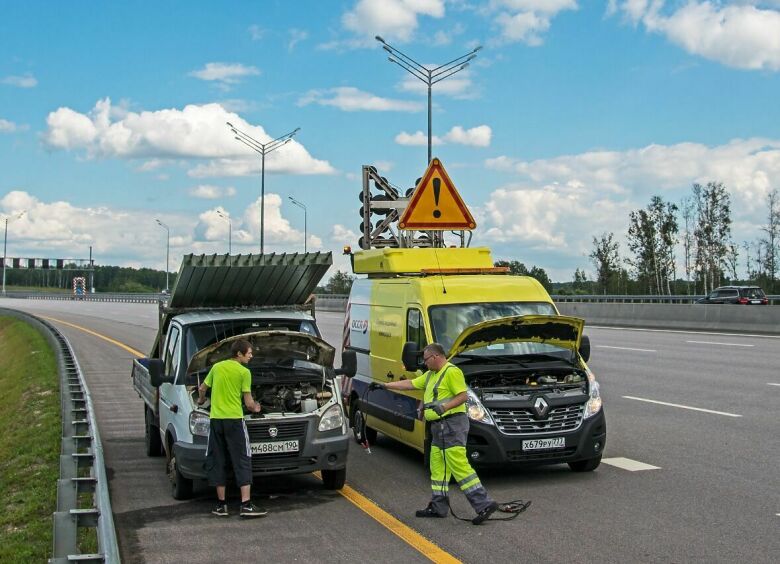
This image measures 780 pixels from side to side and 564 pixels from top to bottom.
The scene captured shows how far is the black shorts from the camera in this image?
8266 mm

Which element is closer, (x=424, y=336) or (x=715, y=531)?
(x=715, y=531)

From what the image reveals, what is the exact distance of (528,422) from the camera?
9.15m

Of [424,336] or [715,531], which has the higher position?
[424,336]

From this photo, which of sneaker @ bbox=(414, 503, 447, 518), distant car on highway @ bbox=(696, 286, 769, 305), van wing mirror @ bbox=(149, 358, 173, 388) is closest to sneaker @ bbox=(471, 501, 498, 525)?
sneaker @ bbox=(414, 503, 447, 518)

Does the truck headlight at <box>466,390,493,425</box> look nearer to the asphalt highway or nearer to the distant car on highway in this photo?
the asphalt highway

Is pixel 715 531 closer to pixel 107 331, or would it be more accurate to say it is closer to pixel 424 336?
pixel 424 336

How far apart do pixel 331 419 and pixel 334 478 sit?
59 centimetres

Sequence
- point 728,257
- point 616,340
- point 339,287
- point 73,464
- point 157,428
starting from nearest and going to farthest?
point 73,464, point 157,428, point 616,340, point 728,257, point 339,287

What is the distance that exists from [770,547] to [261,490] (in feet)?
15.0

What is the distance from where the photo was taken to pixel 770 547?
22.6 feet

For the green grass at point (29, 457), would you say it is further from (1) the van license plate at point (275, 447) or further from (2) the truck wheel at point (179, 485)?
(1) the van license plate at point (275, 447)

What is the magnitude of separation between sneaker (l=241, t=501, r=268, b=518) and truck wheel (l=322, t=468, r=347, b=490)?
105cm

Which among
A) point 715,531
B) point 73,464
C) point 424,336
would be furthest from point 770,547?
point 73,464

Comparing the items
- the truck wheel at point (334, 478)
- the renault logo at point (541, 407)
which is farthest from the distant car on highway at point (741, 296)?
the truck wheel at point (334, 478)
